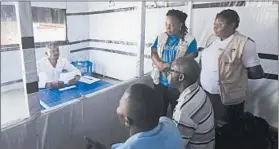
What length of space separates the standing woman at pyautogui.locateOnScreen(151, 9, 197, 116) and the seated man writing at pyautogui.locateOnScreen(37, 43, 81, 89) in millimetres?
901

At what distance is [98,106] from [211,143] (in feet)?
2.91

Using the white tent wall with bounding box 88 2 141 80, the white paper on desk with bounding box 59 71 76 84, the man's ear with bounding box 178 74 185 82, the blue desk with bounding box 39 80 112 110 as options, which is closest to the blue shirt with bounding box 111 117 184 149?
the man's ear with bounding box 178 74 185 82

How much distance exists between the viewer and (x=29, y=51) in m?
1.20

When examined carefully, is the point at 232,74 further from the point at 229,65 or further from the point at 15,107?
the point at 15,107

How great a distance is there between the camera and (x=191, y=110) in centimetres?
108

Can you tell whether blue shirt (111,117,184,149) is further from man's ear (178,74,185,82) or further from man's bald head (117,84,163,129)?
man's ear (178,74,185,82)

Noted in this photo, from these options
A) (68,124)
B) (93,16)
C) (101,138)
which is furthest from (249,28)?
(93,16)

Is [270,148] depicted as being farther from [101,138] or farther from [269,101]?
[101,138]

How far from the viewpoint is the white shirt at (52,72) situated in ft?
7.34

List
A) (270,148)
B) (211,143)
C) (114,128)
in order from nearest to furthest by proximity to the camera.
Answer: (211,143) → (270,148) → (114,128)

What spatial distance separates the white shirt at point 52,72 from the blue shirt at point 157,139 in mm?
1572

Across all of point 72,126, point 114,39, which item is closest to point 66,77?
point 72,126

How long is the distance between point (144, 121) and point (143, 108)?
50mm

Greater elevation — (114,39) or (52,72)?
(114,39)
